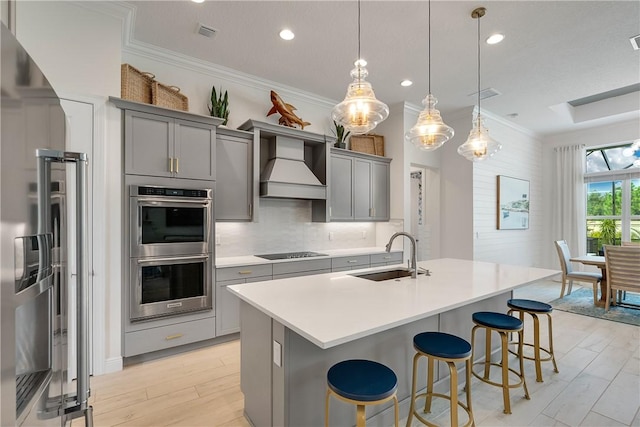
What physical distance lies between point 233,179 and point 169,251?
1076 millimetres

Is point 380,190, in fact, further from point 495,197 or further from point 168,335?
point 168,335

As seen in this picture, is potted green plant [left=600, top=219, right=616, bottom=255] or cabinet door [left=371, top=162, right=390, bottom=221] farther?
potted green plant [left=600, top=219, right=616, bottom=255]

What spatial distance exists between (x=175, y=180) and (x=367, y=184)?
2.85 meters

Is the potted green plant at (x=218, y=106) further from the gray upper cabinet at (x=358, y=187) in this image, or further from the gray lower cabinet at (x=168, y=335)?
the gray lower cabinet at (x=168, y=335)

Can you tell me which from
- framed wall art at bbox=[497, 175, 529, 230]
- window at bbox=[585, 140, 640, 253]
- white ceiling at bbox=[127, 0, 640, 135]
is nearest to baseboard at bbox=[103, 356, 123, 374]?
white ceiling at bbox=[127, 0, 640, 135]

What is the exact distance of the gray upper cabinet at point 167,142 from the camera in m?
2.76

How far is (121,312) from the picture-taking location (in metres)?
2.69

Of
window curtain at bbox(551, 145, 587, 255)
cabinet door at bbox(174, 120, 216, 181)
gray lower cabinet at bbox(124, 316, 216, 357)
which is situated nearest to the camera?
gray lower cabinet at bbox(124, 316, 216, 357)

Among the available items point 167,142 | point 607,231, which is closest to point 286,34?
point 167,142

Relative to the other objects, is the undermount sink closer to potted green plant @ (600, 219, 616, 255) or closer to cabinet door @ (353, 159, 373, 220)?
cabinet door @ (353, 159, 373, 220)

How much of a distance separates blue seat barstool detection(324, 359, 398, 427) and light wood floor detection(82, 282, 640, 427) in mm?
890

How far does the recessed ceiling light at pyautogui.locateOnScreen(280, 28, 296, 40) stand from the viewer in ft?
9.83

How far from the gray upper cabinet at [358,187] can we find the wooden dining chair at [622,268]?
3.17 m

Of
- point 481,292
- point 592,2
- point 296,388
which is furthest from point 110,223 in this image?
point 592,2
